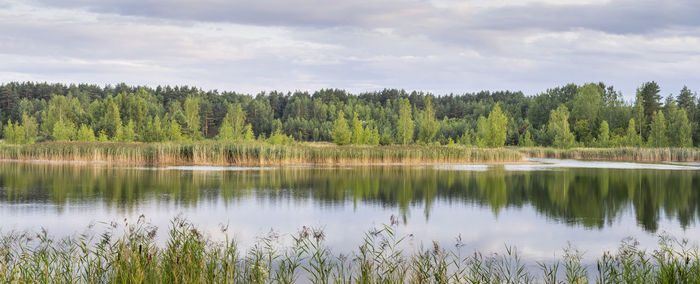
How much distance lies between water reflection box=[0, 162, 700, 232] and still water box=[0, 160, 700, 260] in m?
0.04

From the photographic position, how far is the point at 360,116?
140m

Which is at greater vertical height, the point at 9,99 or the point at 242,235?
the point at 9,99

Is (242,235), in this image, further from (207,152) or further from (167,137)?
(167,137)

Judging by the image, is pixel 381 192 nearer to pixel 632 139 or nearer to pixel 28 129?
pixel 632 139

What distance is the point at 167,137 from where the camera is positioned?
227ft

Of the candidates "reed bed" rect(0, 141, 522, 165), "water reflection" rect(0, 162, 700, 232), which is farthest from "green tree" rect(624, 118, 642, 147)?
"water reflection" rect(0, 162, 700, 232)

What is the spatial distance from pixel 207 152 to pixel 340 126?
2349cm

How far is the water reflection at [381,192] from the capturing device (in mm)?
16656

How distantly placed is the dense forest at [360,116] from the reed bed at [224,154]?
732 inches

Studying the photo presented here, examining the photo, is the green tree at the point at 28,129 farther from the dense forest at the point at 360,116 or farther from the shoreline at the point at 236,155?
the shoreline at the point at 236,155

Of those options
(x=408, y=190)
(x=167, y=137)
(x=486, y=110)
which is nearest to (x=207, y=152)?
(x=408, y=190)

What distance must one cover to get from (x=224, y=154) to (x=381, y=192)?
18753 mm

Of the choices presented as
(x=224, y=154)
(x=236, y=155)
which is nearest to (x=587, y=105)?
(x=236, y=155)

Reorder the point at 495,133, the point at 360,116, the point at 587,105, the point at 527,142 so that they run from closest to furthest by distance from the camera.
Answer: the point at 495,133 → the point at 527,142 → the point at 587,105 → the point at 360,116
